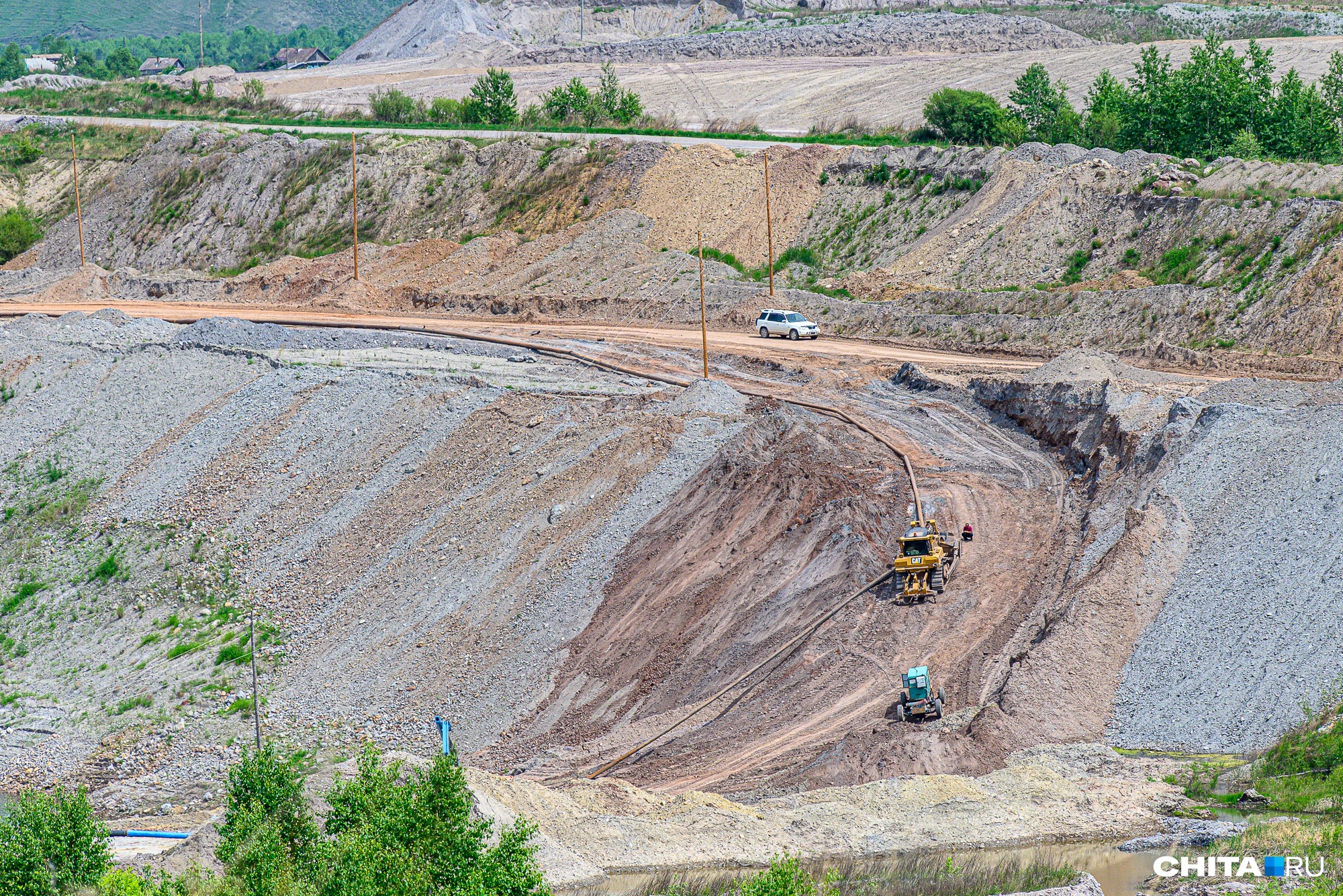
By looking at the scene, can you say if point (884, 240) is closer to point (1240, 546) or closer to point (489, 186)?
point (489, 186)

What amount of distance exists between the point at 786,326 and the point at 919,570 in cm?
2163

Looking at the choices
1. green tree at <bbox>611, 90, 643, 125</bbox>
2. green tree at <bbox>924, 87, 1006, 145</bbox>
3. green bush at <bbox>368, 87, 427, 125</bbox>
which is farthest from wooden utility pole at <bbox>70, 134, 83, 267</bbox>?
green tree at <bbox>924, 87, 1006, 145</bbox>

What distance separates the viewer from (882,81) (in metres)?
95.0

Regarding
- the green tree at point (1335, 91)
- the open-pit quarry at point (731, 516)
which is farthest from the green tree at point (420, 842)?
the green tree at point (1335, 91)

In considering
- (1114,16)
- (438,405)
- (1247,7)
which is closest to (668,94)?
(1114,16)

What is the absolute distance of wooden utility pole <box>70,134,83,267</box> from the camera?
75.9 meters

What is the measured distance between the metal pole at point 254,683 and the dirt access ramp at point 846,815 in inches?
261

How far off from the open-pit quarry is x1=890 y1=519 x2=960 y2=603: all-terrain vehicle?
426mm

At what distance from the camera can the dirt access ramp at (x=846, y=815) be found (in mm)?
22984

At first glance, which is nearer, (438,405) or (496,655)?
(496,655)

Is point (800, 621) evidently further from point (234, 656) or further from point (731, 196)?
point (731, 196)

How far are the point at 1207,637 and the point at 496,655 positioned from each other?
15.8m

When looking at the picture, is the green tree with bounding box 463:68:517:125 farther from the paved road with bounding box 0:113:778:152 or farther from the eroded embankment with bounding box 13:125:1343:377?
the eroded embankment with bounding box 13:125:1343:377

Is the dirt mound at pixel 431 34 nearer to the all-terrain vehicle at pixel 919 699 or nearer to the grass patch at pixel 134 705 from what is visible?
the grass patch at pixel 134 705
